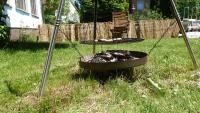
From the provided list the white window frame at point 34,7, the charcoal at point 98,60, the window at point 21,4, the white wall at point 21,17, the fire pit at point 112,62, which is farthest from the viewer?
the white window frame at point 34,7

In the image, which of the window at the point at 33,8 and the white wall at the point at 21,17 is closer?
the white wall at the point at 21,17

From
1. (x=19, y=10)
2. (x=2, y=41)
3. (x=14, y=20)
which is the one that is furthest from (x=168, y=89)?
(x=19, y=10)

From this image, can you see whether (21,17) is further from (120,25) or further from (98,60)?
(98,60)

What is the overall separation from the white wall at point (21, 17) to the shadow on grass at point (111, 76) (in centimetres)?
1058

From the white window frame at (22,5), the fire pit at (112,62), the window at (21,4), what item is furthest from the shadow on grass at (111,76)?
the window at (21,4)

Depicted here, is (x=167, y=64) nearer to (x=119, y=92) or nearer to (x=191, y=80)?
(x=191, y=80)

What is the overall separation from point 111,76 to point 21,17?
48.0 feet

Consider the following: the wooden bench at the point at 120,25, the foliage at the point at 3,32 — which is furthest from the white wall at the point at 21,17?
the wooden bench at the point at 120,25

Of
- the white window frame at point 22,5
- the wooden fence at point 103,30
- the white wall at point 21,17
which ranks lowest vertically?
the wooden fence at point 103,30

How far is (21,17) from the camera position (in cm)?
2055

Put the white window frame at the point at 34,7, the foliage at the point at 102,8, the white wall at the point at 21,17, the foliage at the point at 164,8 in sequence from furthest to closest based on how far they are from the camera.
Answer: the foliage at the point at 164,8, the foliage at the point at 102,8, the white window frame at the point at 34,7, the white wall at the point at 21,17

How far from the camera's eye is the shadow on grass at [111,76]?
6.45 metres

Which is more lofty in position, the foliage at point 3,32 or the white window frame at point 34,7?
the white window frame at point 34,7

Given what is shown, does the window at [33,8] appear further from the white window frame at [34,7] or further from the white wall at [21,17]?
the white wall at [21,17]
